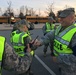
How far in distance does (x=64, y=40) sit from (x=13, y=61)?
4.58 ft

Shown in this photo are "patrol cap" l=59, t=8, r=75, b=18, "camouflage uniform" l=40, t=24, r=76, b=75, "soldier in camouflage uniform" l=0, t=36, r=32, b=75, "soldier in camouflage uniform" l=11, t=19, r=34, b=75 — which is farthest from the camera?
"soldier in camouflage uniform" l=11, t=19, r=34, b=75

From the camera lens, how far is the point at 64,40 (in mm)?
4195

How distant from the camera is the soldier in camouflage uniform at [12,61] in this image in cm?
290

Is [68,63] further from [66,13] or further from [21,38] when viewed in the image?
[21,38]

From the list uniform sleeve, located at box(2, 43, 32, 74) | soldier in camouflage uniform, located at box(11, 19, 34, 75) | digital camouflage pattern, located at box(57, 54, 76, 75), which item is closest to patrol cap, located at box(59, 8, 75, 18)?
digital camouflage pattern, located at box(57, 54, 76, 75)

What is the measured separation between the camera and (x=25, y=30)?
6.12 meters

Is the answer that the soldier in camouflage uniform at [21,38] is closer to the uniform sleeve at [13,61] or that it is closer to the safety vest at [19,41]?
the safety vest at [19,41]

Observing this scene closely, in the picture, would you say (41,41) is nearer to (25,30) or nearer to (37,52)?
(25,30)

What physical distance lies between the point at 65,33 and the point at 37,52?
8.59 m

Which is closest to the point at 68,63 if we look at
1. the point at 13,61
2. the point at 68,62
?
the point at 68,62

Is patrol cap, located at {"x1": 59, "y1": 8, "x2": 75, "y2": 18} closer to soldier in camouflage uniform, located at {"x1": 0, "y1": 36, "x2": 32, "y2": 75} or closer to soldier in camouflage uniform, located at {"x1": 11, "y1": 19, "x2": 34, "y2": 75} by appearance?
soldier in camouflage uniform, located at {"x1": 0, "y1": 36, "x2": 32, "y2": 75}

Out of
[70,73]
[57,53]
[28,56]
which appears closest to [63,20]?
[57,53]

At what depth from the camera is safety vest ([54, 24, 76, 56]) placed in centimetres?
414

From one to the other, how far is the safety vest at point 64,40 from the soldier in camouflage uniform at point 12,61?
1126 mm
